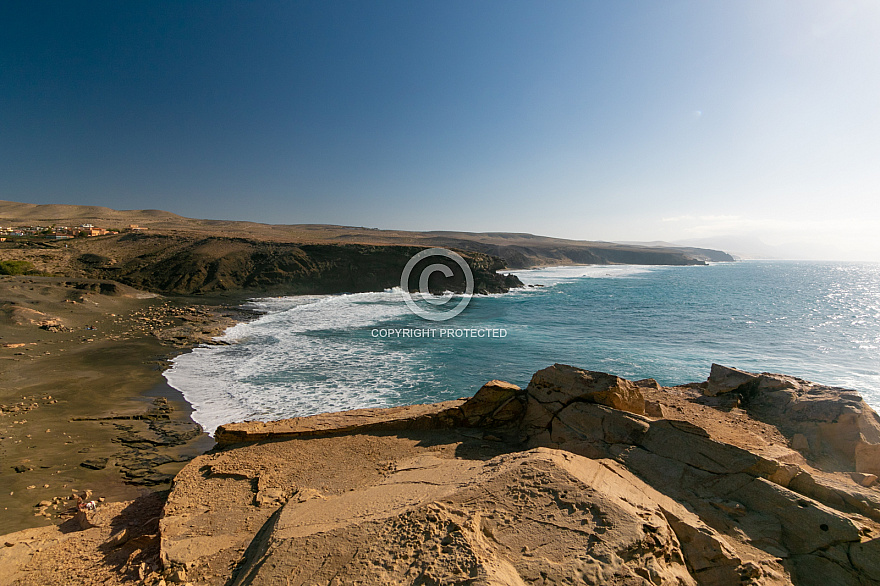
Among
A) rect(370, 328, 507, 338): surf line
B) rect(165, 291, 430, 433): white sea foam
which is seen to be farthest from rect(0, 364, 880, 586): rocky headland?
rect(370, 328, 507, 338): surf line

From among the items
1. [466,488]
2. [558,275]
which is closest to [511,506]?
[466,488]

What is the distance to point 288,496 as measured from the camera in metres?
4.70

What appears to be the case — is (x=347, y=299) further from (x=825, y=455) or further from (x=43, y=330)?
(x=825, y=455)

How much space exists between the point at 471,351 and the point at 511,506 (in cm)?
Answer: 1413

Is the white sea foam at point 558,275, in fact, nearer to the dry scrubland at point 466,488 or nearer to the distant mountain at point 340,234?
the distant mountain at point 340,234

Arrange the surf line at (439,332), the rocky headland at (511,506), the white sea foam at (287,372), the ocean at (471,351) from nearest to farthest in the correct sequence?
the rocky headland at (511,506) → the white sea foam at (287,372) → the ocean at (471,351) → the surf line at (439,332)

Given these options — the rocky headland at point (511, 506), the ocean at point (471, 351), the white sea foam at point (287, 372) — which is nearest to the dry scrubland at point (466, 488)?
the rocky headland at point (511, 506)

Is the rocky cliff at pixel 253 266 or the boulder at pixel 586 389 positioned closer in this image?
the boulder at pixel 586 389

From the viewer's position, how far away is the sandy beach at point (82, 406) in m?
6.27

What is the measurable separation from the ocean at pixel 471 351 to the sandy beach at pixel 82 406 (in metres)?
1.07

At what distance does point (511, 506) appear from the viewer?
11.4 feet

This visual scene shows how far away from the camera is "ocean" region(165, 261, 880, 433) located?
11711mm

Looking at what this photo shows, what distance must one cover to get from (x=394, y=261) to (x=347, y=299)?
35.8ft
